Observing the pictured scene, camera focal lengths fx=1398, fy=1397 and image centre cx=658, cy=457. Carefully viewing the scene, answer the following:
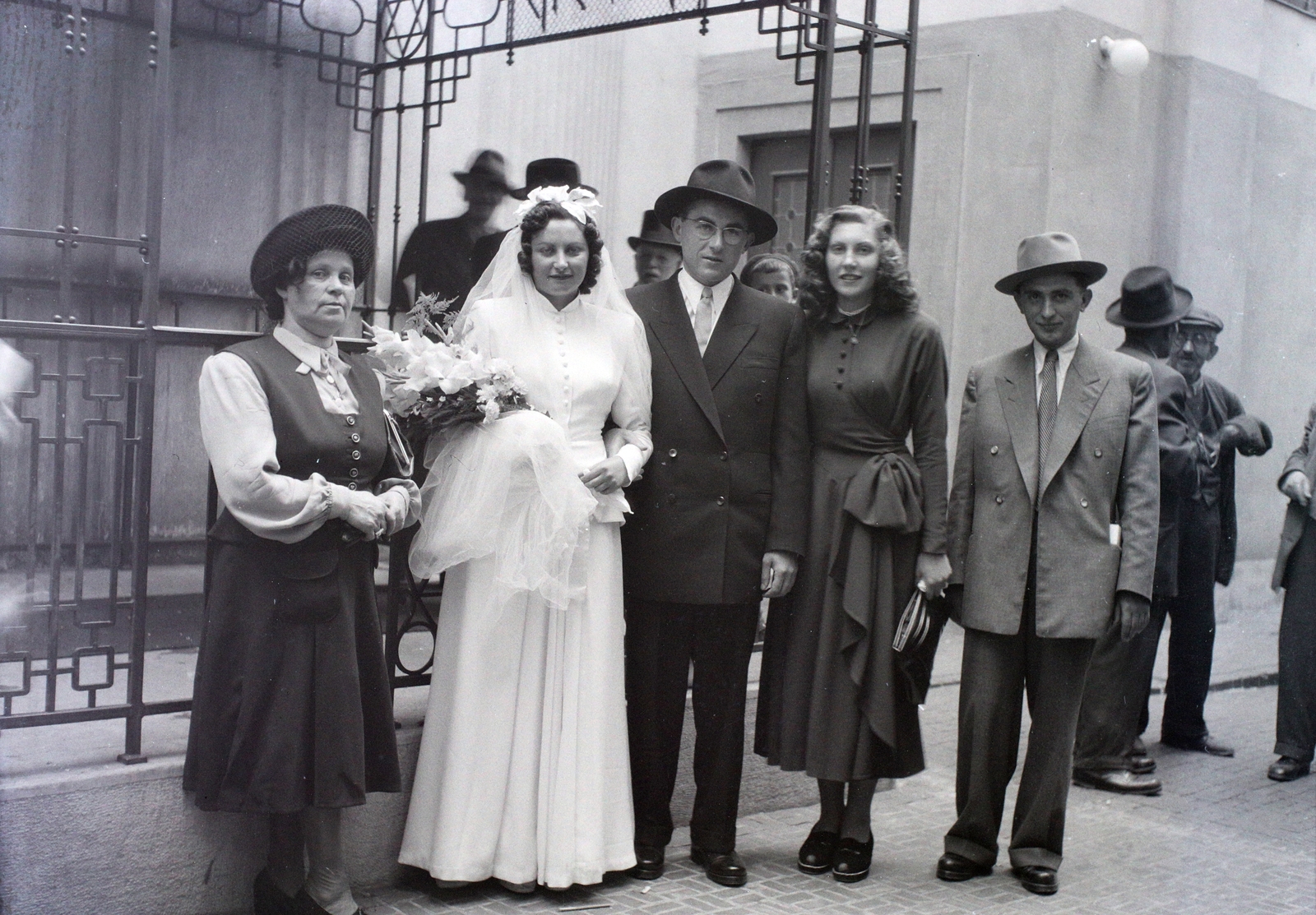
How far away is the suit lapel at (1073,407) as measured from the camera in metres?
4.63

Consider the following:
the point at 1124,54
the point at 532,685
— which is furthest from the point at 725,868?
the point at 1124,54

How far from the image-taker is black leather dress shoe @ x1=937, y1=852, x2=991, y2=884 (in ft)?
15.2

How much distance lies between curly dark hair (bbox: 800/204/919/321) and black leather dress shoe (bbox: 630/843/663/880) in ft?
5.95

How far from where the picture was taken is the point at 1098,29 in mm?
9109

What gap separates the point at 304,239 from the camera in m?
3.72

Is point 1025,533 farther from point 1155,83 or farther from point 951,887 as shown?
point 1155,83

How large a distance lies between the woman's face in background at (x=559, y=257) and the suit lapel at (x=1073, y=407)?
1.67 m

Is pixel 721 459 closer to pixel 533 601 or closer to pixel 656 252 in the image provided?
pixel 533 601

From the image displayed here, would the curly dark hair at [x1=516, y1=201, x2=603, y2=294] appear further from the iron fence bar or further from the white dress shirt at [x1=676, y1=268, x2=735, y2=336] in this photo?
the iron fence bar

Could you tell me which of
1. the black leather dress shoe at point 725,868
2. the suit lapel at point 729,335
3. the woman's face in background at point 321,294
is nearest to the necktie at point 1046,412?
the suit lapel at point 729,335

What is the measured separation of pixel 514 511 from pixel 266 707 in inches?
36.1

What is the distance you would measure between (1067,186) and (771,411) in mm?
5193

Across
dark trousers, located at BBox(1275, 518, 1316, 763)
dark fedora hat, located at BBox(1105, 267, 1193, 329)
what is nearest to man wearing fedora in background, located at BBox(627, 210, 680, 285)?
dark fedora hat, located at BBox(1105, 267, 1193, 329)

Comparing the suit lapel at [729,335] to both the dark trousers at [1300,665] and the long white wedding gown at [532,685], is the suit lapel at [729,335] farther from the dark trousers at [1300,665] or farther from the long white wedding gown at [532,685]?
the dark trousers at [1300,665]
